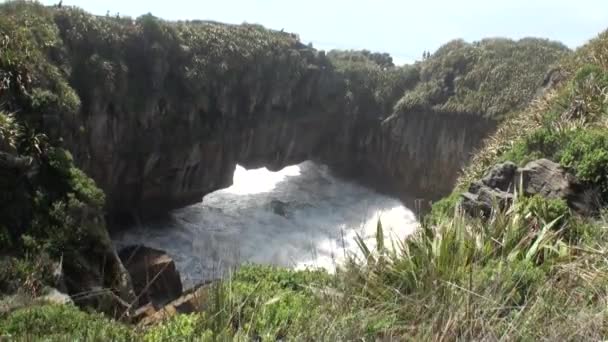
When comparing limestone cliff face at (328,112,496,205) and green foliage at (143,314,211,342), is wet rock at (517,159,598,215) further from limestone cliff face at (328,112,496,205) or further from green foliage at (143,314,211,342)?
limestone cliff face at (328,112,496,205)

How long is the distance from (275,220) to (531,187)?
2520 cm

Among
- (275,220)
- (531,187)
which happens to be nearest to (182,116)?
→ (275,220)

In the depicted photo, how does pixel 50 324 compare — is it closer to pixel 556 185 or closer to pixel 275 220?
pixel 556 185

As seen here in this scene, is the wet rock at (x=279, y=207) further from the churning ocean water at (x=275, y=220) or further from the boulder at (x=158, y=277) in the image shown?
the boulder at (x=158, y=277)

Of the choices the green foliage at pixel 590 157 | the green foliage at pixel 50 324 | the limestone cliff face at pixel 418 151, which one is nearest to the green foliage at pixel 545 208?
the green foliage at pixel 590 157

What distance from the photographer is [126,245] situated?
91.0 feet

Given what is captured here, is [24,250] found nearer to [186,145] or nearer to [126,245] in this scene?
[126,245]

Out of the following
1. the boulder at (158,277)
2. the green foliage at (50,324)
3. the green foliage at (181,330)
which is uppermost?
the green foliage at (181,330)

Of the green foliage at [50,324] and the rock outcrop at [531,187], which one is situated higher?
the rock outcrop at [531,187]

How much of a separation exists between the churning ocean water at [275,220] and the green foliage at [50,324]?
573 inches

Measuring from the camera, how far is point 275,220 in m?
35.6

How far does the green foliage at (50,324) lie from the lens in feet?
24.2

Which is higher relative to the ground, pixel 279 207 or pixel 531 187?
pixel 531 187

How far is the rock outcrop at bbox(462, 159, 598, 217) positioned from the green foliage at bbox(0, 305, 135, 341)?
6.05 m
